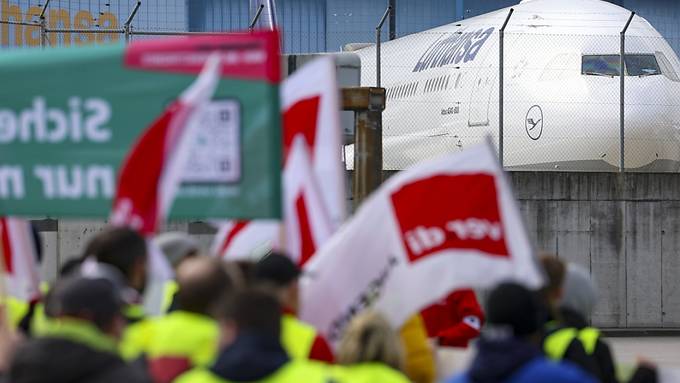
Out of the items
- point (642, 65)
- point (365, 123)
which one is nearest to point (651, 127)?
point (642, 65)

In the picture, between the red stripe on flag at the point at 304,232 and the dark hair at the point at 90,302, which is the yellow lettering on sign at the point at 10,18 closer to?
the red stripe on flag at the point at 304,232

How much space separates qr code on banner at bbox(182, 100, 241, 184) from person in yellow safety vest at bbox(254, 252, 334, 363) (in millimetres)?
562

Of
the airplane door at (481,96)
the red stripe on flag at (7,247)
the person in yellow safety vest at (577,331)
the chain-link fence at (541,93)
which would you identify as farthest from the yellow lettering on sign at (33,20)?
the person in yellow safety vest at (577,331)

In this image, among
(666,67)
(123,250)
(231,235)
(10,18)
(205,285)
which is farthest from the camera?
(10,18)

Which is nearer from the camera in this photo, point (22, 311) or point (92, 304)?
point (92, 304)

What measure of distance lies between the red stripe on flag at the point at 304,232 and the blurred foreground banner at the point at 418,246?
1.56 ft

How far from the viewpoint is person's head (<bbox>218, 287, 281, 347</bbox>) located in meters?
4.86

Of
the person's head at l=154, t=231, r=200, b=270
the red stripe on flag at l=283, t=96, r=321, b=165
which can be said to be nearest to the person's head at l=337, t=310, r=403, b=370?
the person's head at l=154, t=231, r=200, b=270

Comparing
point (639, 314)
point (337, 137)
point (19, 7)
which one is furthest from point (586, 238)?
point (19, 7)

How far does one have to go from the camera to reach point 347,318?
6.80 metres

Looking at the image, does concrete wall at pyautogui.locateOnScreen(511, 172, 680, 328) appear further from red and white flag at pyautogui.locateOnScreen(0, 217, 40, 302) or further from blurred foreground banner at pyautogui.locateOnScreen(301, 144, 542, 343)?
blurred foreground banner at pyautogui.locateOnScreen(301, 144, 542, 343)

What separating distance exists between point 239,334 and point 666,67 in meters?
21.9

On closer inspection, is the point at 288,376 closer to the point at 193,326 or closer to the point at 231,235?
the point at 193,326

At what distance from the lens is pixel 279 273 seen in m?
6.07
